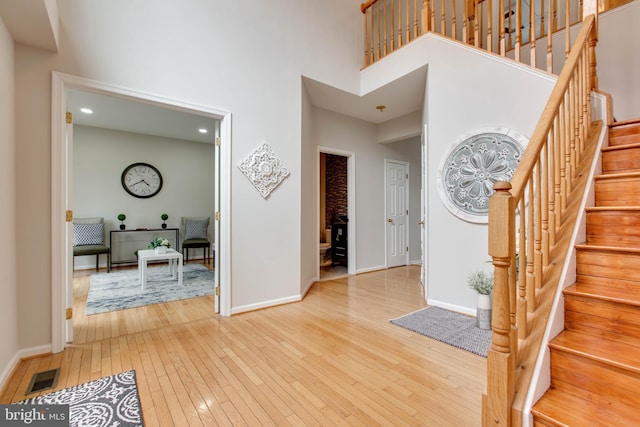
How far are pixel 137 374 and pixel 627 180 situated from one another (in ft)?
11.2

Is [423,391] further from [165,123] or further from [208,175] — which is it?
[208,175]

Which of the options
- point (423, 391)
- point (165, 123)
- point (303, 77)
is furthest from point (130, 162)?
point (423, 391)

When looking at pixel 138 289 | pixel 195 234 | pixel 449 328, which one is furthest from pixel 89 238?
pixel 449 328

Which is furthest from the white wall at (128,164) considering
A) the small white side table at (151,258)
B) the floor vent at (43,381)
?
the floor vent at (43,381)

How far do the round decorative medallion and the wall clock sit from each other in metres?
5.90

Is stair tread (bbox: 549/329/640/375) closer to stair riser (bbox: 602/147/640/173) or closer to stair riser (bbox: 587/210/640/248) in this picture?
stair riser (bbox: 587/210/640/248)

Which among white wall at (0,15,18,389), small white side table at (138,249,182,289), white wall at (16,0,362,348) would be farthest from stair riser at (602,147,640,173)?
small white side table at (138,249,182,289)

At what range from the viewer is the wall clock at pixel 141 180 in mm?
6137

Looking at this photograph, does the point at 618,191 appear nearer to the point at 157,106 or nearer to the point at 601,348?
the point at 601,348

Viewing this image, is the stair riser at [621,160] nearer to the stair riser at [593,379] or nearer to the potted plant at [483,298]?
the potted plant at [483,298]

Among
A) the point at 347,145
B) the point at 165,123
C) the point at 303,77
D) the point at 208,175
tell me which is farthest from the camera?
the point at 208,175

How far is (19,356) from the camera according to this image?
7.06 ft

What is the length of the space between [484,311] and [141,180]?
6661mm

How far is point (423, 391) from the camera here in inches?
69.9
